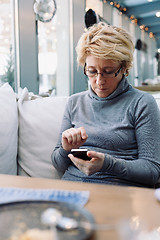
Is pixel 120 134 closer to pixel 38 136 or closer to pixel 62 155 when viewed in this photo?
pixel 62 155

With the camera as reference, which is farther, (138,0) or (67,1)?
(138,0)

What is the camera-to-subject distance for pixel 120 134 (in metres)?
1.28

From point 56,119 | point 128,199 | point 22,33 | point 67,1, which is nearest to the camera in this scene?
point 128,199

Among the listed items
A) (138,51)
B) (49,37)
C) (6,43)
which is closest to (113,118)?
(6,43)

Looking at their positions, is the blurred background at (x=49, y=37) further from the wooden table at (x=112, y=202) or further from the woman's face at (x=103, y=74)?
the wooden table at (x=112, y=202)

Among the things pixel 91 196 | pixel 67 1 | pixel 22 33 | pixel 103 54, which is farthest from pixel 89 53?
pixel 67 1

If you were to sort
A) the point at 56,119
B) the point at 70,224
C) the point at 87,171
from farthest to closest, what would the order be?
the point at 56,119
the point at 87,171
the point at 70,224

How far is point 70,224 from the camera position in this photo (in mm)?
496

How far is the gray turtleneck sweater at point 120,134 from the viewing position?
116 cm

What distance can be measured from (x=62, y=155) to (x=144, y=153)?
37 centimetres

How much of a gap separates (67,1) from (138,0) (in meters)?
4.02

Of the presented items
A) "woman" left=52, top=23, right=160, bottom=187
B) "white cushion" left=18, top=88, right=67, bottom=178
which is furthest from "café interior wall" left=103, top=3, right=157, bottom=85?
"woman" left=52, top=23, right=160, bottom=187

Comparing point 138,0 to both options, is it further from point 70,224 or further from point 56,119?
point 70,224

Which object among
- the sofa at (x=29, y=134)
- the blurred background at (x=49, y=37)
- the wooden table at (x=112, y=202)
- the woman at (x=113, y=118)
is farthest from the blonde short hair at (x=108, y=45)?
the wooden table at (x=112, y=202)
